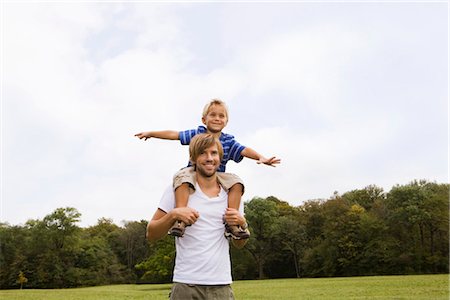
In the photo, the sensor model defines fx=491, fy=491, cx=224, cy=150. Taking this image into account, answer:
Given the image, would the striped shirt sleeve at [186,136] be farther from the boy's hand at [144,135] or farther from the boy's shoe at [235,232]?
the boy's shoe at [235,232]

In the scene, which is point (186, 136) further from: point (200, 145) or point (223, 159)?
point (200, 145)

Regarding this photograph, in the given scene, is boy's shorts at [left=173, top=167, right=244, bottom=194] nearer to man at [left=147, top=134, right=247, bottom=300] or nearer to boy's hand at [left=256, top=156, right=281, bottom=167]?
man at [left=147, top=134, right=247, bottom=300]

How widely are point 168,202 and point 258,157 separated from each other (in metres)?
1.44

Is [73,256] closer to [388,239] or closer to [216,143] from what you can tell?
[388,239]

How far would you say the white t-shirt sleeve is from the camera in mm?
3465

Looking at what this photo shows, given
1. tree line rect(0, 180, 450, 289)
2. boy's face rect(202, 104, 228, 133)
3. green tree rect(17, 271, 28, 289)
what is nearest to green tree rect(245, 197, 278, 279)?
tree line rect(0, 180, 450, 289)

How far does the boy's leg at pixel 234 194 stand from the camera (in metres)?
3.37

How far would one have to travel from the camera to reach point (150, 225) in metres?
3.38

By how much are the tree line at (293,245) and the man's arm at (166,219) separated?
52.8m

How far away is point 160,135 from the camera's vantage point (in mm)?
5027

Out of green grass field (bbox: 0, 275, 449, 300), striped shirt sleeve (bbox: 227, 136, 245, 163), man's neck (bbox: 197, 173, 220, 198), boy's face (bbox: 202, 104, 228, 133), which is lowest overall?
green grass field (bbox: 0, 275, 449, 300)

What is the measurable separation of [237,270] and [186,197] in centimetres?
6160

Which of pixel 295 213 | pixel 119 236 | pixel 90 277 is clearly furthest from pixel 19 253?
pixel 295 213

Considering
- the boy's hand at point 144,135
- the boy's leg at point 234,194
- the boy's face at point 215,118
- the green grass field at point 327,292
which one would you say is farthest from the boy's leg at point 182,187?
the green grass field at point 327,292
